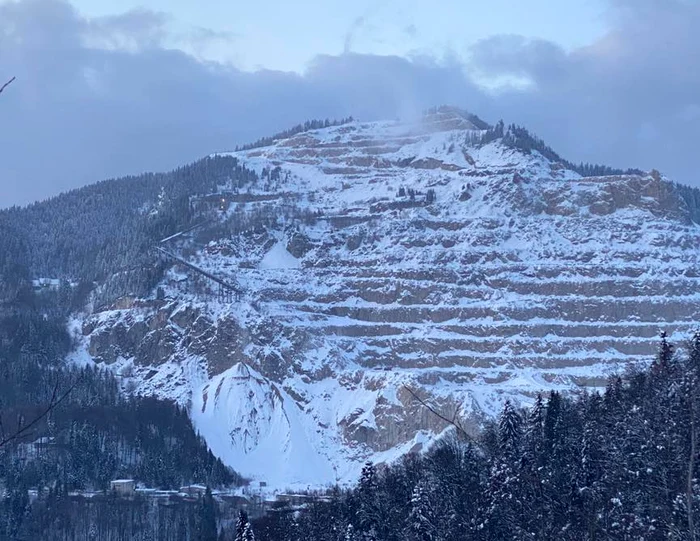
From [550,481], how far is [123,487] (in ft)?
390

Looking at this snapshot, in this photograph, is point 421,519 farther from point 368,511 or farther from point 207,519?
point 207,519

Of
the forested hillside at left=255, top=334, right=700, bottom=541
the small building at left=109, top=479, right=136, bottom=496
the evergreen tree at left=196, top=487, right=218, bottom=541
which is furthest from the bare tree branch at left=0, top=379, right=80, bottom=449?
the small building at left=109, top=479, right=136, bottom=496

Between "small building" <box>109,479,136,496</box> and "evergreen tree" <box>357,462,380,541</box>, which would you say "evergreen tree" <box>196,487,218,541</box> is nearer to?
"small building" <box>109,479,136,496</box>

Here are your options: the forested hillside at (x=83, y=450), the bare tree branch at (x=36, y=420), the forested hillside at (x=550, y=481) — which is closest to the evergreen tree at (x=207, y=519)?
the forested hillside at (x=83, y=450)

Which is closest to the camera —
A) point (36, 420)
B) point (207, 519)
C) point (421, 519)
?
point (36, 420)

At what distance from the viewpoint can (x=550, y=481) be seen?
45.8 meters

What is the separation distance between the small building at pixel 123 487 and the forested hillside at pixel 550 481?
6007 centimetres

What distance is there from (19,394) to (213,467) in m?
35.1

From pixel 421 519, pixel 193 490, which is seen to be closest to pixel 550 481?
pixel 421 519

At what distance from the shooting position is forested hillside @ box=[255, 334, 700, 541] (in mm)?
40719

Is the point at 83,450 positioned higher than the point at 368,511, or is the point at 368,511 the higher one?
the point at 368,511

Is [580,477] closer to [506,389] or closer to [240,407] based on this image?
[506,389]

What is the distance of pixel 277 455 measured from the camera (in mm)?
184750

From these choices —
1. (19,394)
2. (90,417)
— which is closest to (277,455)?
(90,417)
